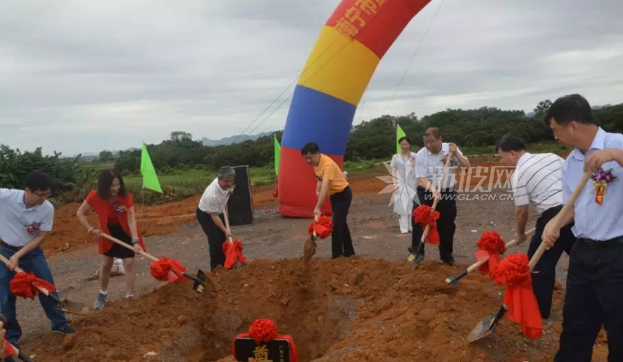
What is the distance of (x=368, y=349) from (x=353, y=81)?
254 inches

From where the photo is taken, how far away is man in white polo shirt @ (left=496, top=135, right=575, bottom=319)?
3.98 m

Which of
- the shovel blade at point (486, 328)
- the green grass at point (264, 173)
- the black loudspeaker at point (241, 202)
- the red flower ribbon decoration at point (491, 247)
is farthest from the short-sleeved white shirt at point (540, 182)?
the green grass at point (264, 173)

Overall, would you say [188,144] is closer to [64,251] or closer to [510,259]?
[64,251]

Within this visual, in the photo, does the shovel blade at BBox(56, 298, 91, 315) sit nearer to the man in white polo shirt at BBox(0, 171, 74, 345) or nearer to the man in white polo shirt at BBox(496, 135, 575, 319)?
the man in white polo shirt at BBox(0, 171, 74, 345)

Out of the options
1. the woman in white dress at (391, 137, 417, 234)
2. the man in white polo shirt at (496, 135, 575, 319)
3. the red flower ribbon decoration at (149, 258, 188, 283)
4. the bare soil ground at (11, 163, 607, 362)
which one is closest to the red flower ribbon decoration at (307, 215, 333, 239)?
the bare soil ground at (11, 163, 607, 362)

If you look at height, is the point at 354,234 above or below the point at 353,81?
below

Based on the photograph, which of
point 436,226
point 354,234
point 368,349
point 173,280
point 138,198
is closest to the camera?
point 368,349

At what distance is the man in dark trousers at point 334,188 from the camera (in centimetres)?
562

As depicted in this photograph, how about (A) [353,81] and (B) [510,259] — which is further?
(A) [353,81]

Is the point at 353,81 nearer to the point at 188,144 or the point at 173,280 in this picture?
the point at 173,280

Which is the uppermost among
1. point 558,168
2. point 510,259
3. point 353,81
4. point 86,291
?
point 353,81

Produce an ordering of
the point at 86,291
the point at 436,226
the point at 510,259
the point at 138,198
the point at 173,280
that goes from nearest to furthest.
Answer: the point at 510,259 < the point at 173,280 < the point at 436,226 < the point at 86,291 < the point at 138,198

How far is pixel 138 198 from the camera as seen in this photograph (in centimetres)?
1753

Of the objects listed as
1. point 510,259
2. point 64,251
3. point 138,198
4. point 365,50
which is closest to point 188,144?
point 138,198
